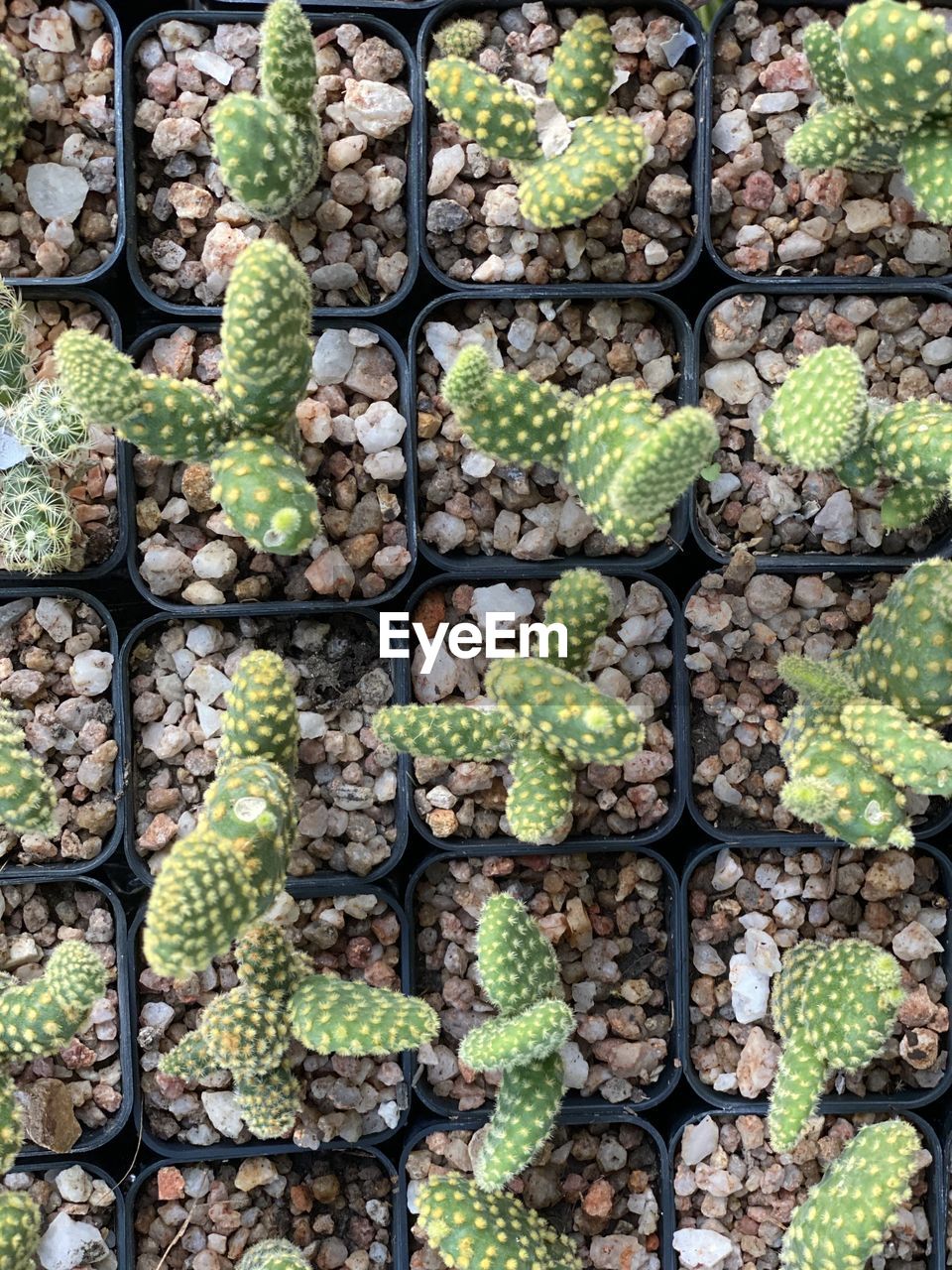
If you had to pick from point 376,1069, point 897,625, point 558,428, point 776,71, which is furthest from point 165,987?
point 776,71

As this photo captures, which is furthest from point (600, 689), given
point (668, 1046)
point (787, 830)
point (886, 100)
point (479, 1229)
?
point (886, 100)

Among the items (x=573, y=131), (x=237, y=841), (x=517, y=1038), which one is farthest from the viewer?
(x=573, y=131)

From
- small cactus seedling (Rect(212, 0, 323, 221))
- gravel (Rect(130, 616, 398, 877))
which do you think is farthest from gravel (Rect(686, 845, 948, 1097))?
small cactus seedling (Rect(212, 0, 323, 221))

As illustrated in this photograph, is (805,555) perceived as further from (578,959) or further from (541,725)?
(578,959)

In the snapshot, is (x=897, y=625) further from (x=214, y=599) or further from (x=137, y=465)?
(x=137, y=465)

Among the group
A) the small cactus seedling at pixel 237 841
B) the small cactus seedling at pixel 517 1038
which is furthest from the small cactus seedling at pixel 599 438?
the small cactus seedling at pixel 517 1038

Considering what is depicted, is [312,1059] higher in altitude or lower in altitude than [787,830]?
lower
